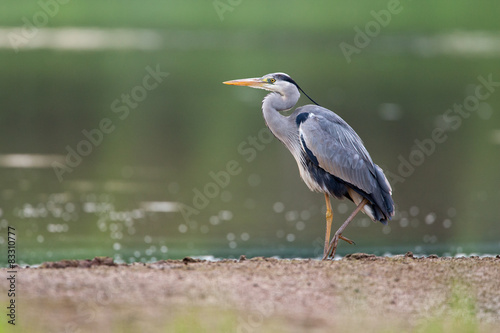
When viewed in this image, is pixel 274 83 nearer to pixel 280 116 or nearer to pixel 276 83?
pixel 276 83

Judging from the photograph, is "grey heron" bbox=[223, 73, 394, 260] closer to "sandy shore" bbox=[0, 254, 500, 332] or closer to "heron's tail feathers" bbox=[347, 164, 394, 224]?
"heron's tail feathers" bbox=[347, 164, 394, 224]

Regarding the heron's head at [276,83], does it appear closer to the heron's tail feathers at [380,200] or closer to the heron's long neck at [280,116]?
the heron's long neck at [280,116]

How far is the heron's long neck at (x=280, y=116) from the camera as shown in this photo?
952cm

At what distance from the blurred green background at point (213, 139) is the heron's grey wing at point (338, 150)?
2.50m

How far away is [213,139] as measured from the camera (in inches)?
797

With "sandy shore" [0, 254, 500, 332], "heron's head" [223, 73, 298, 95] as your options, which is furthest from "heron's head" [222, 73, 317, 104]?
"sandy shore" [0, 254, 500, 332]

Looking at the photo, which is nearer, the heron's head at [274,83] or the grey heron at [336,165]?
the grey heron at [336,165]

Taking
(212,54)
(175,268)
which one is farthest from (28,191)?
(212,54)

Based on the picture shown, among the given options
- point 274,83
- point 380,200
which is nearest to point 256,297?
point 380,200

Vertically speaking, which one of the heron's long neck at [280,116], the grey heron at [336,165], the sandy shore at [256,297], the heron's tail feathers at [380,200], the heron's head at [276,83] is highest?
the heron's head at [276,83]

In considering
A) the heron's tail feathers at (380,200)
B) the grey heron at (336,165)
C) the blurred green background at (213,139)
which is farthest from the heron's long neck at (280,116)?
the blurred green background at (213,139)

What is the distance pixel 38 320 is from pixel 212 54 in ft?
111

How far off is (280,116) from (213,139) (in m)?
10.7

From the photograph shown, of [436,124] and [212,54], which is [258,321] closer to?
[436,124]
